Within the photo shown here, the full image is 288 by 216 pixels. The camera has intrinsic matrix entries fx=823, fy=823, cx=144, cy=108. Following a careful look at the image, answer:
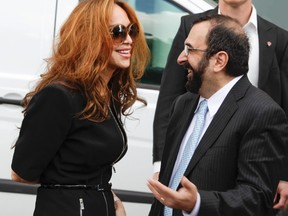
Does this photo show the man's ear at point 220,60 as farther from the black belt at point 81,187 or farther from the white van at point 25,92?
the white van at point 25,92

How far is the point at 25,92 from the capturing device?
15.8ft

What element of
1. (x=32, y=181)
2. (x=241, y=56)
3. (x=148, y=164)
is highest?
(x=241, y=56)

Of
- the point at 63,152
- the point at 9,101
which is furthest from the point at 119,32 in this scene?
the point at 9,101

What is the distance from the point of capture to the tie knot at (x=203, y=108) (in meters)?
3.16

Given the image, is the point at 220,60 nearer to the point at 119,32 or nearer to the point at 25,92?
the point at 119,32

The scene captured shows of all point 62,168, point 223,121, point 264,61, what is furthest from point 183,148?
point 264,61

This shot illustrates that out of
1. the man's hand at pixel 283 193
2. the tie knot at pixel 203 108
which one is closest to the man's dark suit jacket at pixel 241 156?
the tie knot at pixel 203 108

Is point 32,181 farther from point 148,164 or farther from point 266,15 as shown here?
point 266,15

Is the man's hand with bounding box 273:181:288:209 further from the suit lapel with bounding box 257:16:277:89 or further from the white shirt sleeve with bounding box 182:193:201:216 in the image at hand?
the white shirt sleeve with bounding box 182:193:201:216

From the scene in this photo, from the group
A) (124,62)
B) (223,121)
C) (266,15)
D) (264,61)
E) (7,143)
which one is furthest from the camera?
(266,15)

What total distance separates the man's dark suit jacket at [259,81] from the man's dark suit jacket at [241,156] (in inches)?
31.9

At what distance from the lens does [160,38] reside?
16.3ft

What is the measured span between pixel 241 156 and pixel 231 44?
45 cm

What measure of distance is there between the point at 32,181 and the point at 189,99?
73 cm
